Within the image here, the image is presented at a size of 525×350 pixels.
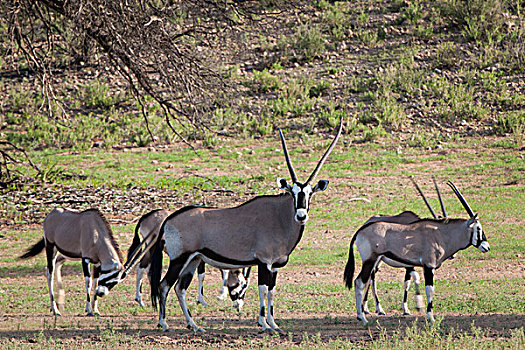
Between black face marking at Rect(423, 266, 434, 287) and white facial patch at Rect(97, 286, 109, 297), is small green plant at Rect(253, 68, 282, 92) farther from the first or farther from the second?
white facial patch at Rect(97, 286, 109, 297)

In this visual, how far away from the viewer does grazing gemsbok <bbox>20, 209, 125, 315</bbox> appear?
10383 millimetres

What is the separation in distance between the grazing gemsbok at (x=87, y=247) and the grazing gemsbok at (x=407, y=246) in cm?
337

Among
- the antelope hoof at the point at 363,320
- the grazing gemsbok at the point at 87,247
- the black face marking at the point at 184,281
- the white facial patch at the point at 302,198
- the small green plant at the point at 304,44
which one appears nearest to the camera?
the white facial patch at the point at 302,198

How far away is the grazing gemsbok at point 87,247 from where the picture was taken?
10383 mm

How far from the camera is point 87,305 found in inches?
408

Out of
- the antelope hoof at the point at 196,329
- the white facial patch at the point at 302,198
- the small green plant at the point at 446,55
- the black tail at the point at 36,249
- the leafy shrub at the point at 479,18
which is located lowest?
the antelope hoof at the point at 196,329

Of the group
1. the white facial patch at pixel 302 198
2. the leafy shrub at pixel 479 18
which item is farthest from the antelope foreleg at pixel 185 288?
the leafy shrub at pixel 479 18

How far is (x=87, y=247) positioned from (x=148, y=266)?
1162mm

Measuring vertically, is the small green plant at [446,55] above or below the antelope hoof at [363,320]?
above

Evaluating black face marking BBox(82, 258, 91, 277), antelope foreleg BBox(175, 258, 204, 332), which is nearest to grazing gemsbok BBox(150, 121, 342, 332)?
antelope foreleg BBox(175, 258, 204, 332)

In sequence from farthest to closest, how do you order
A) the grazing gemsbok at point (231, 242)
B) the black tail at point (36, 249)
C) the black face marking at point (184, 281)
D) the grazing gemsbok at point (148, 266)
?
the black tail at point (36, 249) → the grazing gemsbok at point (148, 266) → the black face marking at point (184, 281) → the grazing gemsbok at point (231, 242)

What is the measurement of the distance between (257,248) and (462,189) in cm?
1105

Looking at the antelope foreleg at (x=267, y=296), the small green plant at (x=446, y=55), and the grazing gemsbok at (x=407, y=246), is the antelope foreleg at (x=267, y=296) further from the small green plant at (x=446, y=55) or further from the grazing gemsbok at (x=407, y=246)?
the small green plant at (x=446, y=55)

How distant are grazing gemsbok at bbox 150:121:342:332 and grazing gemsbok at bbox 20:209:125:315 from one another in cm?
125
